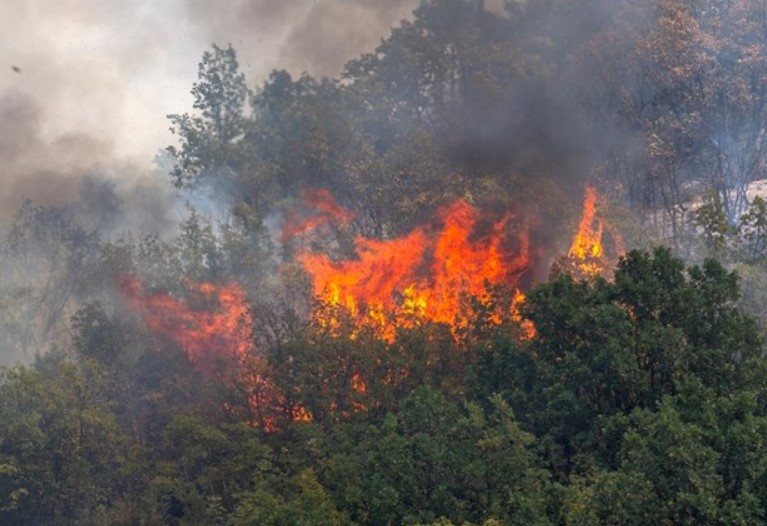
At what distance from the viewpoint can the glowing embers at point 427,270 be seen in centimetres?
4369

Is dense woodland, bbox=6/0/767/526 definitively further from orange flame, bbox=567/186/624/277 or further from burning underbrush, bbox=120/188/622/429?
orange flame, bbox=567/186/624/277

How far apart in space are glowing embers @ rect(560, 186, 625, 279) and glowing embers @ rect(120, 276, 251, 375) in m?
16.2

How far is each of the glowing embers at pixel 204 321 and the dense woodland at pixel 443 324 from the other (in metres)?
0.51

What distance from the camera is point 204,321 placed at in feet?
163

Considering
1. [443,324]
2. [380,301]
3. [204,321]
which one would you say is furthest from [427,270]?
[204,321]

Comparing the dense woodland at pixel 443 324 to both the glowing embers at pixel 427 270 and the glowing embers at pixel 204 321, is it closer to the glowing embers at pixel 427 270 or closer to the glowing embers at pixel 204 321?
the glowing embers at pixel 204 321

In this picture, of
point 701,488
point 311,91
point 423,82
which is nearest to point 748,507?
point 701,488

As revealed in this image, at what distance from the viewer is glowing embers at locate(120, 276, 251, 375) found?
46.6 m

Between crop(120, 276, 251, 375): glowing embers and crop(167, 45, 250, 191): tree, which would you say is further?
crop(167, 45, 250, 191): tree

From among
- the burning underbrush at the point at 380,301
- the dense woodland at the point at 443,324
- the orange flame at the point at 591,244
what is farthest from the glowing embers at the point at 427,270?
the orange flame at the point at 591,244

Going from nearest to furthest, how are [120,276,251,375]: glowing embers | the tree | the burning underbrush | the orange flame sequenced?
1. the burning underbrush
2. the orange flame
3. [120,276,251,375]: glowing embers
4. the tree

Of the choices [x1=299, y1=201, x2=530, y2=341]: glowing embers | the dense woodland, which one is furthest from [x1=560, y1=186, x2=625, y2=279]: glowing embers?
[x1=299, y1=201, x2=530, y2=341]: glowing embers

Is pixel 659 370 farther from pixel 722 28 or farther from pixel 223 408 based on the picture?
pixel 722 28

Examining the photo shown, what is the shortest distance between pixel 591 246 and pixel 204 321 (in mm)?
20798
